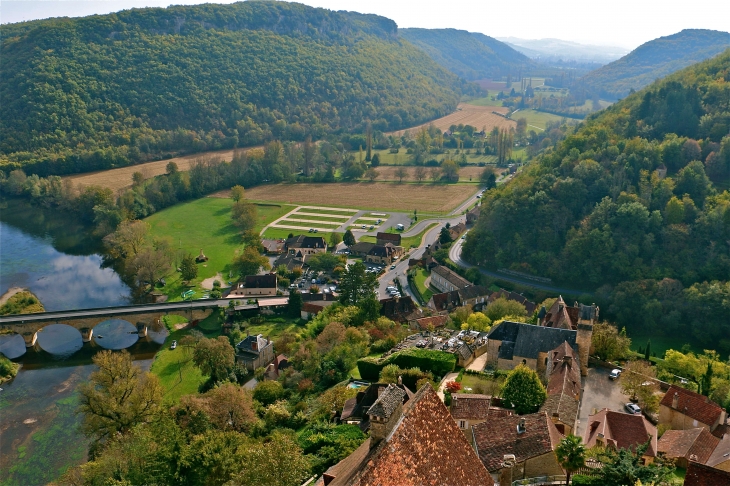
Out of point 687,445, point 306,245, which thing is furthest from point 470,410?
point 306,245

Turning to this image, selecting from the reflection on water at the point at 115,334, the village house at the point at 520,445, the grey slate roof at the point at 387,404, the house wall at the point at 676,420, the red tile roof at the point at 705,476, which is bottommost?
the reflection on water at the point at 115,334

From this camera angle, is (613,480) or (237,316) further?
(237,316)

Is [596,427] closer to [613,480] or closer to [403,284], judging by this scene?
[613,480]

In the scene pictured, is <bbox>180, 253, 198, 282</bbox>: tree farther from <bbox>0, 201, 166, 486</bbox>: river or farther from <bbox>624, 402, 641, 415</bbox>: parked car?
<bbox>624, 402, 641, 415</bbox>: parked car

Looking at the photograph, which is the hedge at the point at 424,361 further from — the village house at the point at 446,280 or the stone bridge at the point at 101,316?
the village house at the point at 446,280

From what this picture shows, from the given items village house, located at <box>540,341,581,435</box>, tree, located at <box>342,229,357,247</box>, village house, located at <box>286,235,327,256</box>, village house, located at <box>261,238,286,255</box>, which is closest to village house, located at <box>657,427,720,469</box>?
village house, located at <box>540,341,581,435</box>

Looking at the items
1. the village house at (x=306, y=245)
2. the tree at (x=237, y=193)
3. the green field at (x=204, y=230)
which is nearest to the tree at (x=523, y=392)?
the green field at (x=204, y=230)

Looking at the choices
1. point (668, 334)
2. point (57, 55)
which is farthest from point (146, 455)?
point (57, 55)
